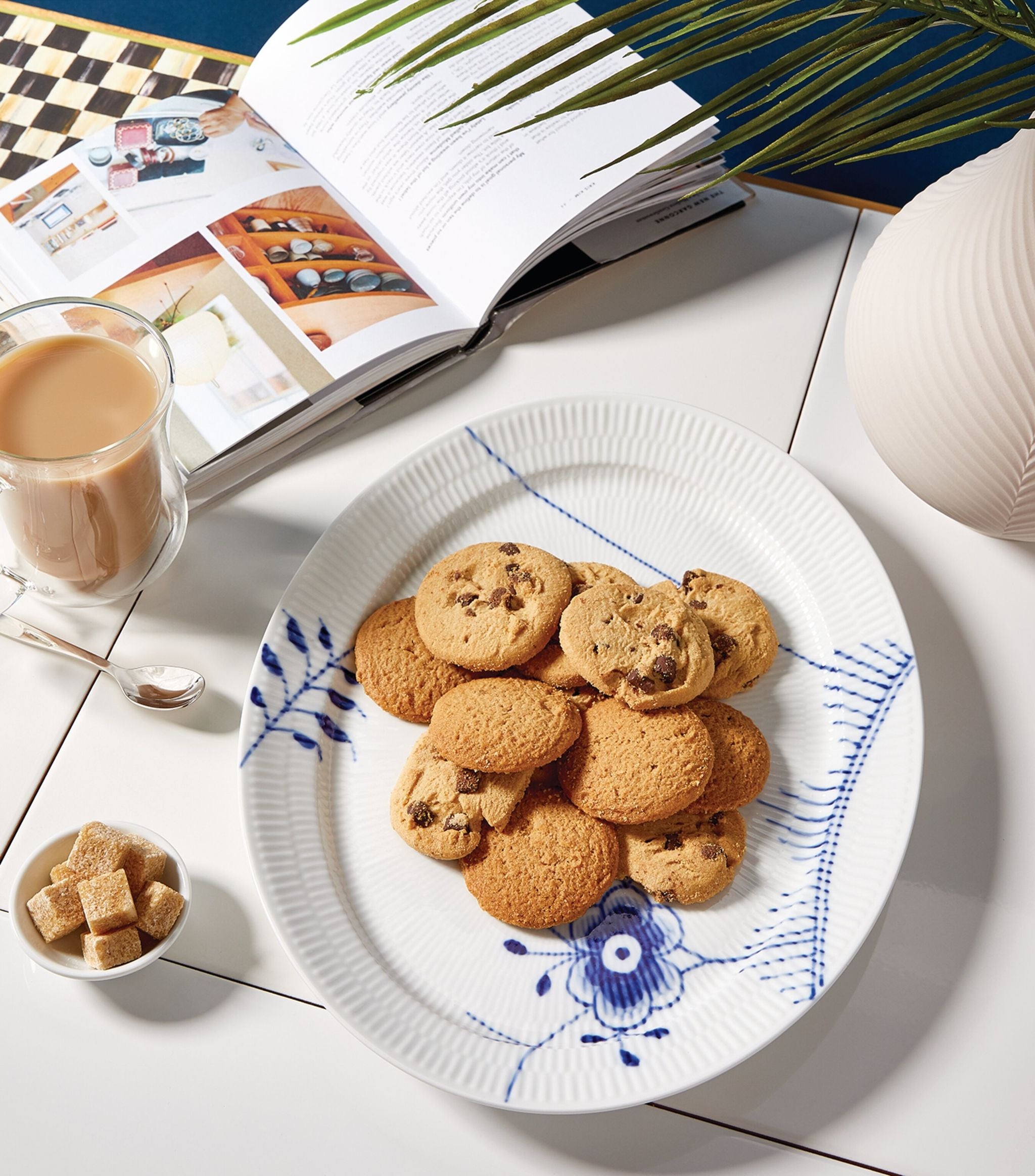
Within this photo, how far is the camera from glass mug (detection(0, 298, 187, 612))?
810 millimetres

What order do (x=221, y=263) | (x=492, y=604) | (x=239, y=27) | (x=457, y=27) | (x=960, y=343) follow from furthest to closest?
(x=239, y=27) → (x=221, y=263) → (x=492, y=604) → (x=960, y=343) → (x=457, y=27)

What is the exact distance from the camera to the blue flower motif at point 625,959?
817 mm

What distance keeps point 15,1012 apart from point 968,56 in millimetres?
982

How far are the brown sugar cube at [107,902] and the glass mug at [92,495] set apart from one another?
0.28m

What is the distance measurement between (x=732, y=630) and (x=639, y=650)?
11cm

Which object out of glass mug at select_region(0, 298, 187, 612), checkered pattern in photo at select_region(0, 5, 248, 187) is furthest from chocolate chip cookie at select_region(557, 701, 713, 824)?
checkered pattern in photo at select_region(0, 5, 248, 187)

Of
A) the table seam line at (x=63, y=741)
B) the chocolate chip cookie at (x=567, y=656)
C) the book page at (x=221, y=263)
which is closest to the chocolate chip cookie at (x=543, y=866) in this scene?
the chocolate chip cookie at (x=567, y=656)

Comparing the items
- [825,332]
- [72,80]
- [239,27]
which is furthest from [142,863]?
[239,27]

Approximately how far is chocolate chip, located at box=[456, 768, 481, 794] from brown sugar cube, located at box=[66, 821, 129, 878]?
274 millimetres

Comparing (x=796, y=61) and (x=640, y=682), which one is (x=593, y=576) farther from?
(x=796, y=61)

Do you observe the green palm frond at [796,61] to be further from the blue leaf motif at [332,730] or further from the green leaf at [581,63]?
the blue leaf motif at [332,730]

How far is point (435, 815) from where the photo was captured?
33.4 inches

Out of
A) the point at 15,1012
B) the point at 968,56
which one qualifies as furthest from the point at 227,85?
the point at 15,1012

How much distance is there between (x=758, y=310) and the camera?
1136 millimetres
